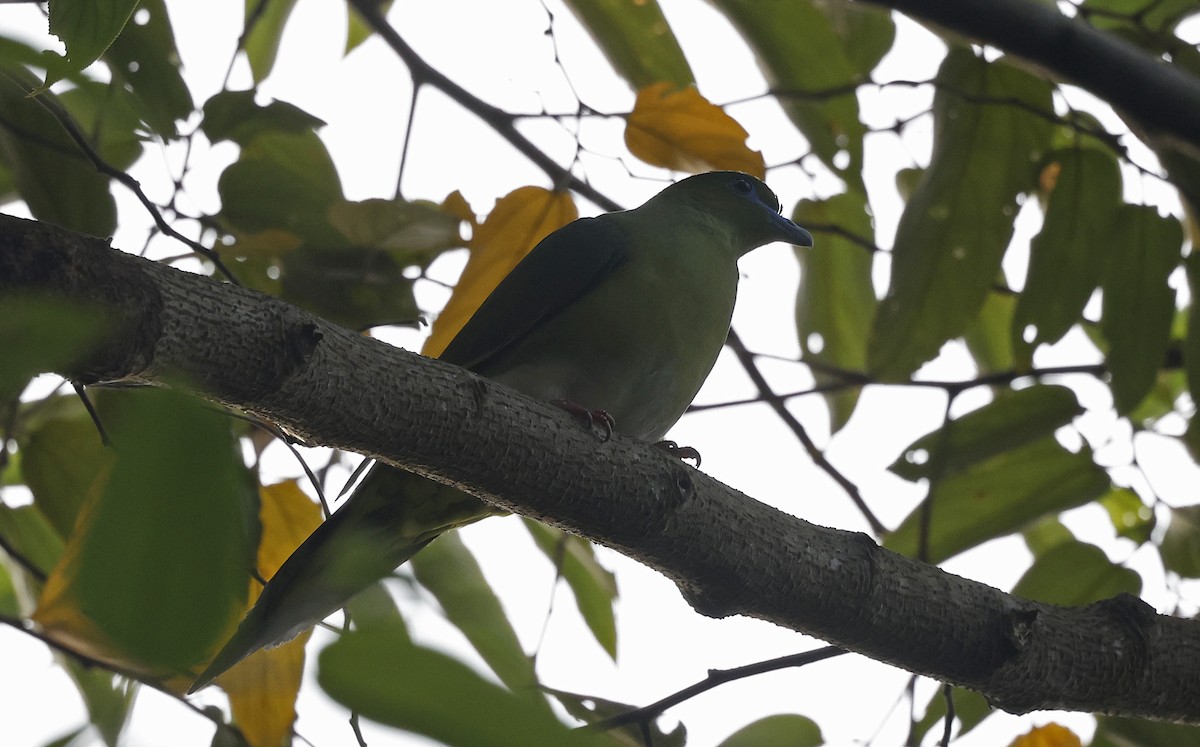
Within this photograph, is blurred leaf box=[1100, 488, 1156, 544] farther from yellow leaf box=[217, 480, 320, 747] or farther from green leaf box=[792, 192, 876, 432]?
yellow leaf box=[217, 480, 320, 747]

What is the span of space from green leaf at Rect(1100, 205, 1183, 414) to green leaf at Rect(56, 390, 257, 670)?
90.1 inches

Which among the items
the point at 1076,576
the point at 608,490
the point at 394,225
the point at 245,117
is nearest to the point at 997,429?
the point at 1076,576

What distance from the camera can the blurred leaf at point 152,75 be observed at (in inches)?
81.4

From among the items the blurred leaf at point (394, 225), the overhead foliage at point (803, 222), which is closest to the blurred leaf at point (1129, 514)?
the overhead foliage at point (803, 222)

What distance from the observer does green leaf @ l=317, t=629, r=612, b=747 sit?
371mm

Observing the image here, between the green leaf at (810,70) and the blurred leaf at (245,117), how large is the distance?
0.93m

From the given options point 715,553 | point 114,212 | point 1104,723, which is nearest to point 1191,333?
point 1104,723

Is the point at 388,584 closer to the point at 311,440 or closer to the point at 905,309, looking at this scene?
the point at 311,440

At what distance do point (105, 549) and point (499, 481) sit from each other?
1.37 m

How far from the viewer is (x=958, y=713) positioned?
93.7 inches

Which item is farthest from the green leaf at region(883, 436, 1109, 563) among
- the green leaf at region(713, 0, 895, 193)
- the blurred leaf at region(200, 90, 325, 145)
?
the blurred leaf at region(200, 90, 325, 145)

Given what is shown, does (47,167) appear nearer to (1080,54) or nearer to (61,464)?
(61,464)

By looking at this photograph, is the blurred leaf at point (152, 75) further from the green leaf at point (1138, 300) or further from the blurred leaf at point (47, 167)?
the green leaf at point (1138, 300)

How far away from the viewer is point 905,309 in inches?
97.4
